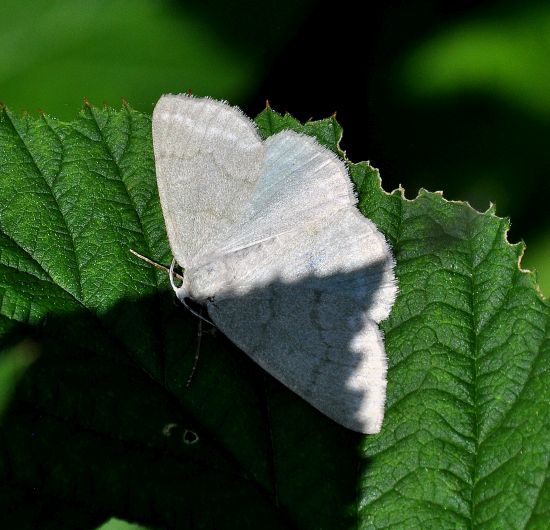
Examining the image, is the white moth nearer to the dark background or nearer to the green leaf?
the green leaf

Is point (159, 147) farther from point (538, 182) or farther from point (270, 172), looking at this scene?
point (538, 182)

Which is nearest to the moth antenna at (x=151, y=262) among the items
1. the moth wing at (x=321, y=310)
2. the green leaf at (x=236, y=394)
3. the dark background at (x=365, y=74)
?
the green leaf at (x=236, y=394)

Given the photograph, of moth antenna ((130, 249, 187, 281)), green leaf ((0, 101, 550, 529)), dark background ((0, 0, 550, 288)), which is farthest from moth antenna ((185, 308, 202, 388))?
dark background ((0, 0, 550, 288))

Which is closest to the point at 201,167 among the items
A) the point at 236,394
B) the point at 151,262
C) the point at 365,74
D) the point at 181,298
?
the point at 151,262

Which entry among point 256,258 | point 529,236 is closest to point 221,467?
point 256,258

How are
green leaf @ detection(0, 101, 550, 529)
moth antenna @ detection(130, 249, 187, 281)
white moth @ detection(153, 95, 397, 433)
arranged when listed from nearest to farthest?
Result: green leaf @ detection(0, 101, 550, 529), white moth @ detection(153, 95, 397, 433), moth antenna @ detection(130, 249, 187, 281)
